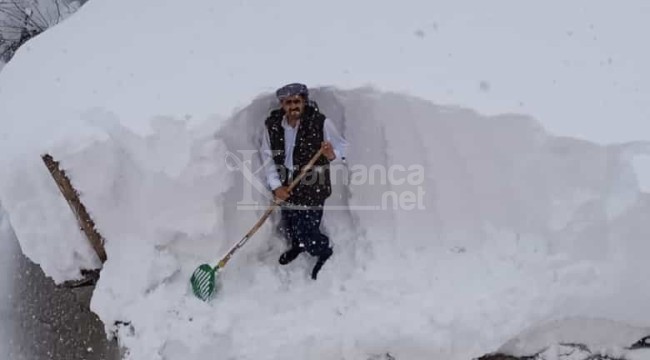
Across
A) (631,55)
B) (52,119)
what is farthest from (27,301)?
(631,55)

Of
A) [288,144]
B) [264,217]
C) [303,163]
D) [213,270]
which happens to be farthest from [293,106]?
[213,270]

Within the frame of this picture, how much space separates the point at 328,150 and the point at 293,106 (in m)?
0.39

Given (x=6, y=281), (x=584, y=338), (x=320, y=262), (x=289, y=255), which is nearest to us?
(x=584, y=338)

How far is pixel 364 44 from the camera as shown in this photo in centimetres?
640

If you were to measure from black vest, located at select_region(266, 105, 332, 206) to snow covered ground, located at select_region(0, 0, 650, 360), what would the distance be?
0.27m

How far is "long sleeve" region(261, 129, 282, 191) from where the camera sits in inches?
200

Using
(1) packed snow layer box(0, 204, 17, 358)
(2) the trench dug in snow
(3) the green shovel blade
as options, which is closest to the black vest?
(2) the trench dug in snow

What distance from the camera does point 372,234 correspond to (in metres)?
5.33

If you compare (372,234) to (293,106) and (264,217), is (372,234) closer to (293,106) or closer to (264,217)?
(264,217)

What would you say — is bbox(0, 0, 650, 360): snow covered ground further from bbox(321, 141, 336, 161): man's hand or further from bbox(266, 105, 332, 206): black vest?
bbox(321, 141, 336, 161): man's hand

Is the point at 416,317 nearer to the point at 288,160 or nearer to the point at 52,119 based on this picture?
the point at 288,160

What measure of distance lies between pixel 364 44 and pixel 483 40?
102cm

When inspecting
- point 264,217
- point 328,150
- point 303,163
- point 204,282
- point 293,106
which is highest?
point 293,106

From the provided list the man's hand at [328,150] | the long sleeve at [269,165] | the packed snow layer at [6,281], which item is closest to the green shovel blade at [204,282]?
the long sleeve at [269,165]
